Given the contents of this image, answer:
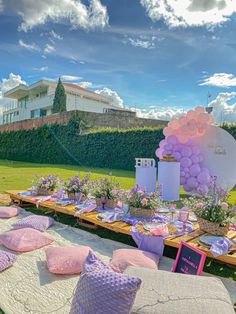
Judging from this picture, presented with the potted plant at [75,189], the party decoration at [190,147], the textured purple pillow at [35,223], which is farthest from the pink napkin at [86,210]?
the party decoration at [190,147]

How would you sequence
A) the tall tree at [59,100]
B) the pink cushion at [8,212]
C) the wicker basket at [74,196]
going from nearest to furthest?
the pink cushion at [8,212] → the wicker basket at [74,196] → the tall tree at [59,100]

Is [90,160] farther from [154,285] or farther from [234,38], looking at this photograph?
[154,285]

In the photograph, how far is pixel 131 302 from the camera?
1.58 m

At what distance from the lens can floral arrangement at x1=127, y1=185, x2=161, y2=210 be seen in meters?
3.90

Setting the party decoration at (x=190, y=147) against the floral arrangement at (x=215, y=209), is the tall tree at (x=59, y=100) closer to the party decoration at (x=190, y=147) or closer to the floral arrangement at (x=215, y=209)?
the party decoration at (x=190, y=147)

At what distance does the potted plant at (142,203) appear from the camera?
3.88m

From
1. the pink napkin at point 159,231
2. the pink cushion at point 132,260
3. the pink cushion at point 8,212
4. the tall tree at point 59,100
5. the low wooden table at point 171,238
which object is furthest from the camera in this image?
the tall tree at point 59,100

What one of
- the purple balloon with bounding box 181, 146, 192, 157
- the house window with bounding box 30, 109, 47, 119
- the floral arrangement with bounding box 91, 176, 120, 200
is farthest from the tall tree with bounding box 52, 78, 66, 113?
the floral arrangement with bounding box 91, 176, 120, 200

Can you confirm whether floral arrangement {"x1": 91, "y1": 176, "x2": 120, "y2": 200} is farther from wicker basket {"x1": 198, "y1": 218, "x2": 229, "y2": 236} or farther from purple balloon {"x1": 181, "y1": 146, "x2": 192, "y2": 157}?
purple balloon {"x1": 181, "y1": 146, "x2": 192, "y2": 157}

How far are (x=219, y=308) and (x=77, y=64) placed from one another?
14703 millimetres

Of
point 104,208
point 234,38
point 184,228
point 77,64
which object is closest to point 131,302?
point 184,228

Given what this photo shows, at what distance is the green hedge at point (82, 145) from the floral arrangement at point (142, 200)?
322 inches

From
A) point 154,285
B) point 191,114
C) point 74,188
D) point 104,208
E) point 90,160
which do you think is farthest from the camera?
point 90,160

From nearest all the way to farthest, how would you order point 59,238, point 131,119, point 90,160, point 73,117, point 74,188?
point 59,238 < point 74,188 < point 90,160 < point 73,117 < point 131,119
